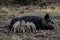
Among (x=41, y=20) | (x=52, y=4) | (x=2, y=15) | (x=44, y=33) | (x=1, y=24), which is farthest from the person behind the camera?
(x=52, y=4)

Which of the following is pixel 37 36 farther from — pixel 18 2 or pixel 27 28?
pixel 18 2

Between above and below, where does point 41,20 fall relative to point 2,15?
above

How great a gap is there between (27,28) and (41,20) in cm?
89

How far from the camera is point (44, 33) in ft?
30.6

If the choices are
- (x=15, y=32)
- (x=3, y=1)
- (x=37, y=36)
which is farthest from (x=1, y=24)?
(x=3, y=1)

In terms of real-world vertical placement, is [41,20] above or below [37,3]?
above

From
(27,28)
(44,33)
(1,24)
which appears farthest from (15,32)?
(1,24)

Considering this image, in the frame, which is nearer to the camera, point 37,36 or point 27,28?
point 37,36

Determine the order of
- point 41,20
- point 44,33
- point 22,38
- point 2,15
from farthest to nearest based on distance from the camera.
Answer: point 2,15 < point 41,20 < point 44,33 < point 22,38

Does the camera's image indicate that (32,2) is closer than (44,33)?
No

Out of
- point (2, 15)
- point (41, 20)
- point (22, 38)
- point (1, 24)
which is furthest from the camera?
point (2, 15)

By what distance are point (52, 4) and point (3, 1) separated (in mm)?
3272

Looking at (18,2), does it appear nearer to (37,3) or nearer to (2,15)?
(37,3)

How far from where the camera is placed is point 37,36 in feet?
29.0
